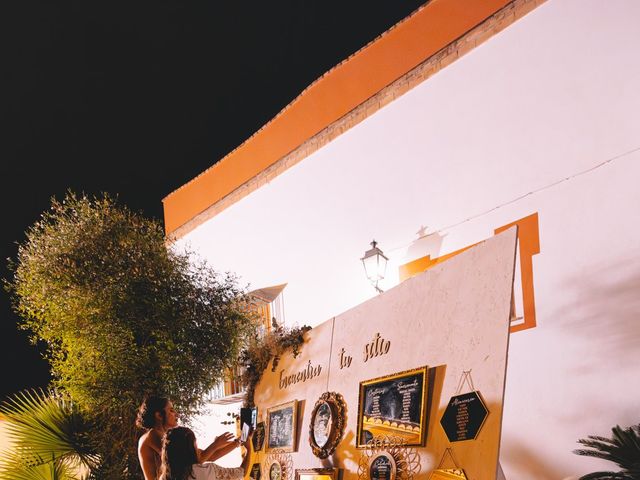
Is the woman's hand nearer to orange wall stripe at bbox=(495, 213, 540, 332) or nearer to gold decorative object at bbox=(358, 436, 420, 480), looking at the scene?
gold decorative object at bbox=(358, 436, 420, 480)

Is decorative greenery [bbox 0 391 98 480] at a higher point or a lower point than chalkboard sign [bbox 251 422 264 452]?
lower

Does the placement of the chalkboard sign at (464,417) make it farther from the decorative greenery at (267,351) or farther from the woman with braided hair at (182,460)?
the decorative greenery at (267,351)

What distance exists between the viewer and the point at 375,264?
266 inches

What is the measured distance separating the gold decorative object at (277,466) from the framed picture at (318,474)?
0.66 ft

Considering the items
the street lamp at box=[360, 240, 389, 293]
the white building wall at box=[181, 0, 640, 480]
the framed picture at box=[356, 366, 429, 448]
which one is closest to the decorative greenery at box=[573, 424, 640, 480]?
the white building wall at box=[181, 0, 640, 480]

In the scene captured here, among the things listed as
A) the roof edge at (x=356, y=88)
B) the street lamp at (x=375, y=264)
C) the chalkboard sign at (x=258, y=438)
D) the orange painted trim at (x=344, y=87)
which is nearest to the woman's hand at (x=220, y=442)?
the chalkboard sign at (x=258, y=438)

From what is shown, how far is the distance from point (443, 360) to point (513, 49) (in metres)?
4.01

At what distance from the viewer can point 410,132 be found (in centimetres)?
693

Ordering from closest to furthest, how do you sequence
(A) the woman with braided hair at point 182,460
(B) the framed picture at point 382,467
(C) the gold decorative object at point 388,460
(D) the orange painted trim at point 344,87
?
(C) the gold decorative object at point 388,460, (B) the framed picture at point 382,467, (A) the woman with braided hair at point 182,460, (D) the orange painted trim at point 344,87

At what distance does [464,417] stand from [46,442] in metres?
5.12

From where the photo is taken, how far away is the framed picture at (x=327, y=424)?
13.2 feet

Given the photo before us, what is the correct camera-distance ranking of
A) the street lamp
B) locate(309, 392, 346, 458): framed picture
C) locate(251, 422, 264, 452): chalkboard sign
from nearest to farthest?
locate(309, 392, 346, 458): framed picture, locate(251, 422, 264, 452): chalkboard sign, the street lamp

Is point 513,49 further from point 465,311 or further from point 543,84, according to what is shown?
point 465,311

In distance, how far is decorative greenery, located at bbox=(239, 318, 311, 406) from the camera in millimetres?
5160
